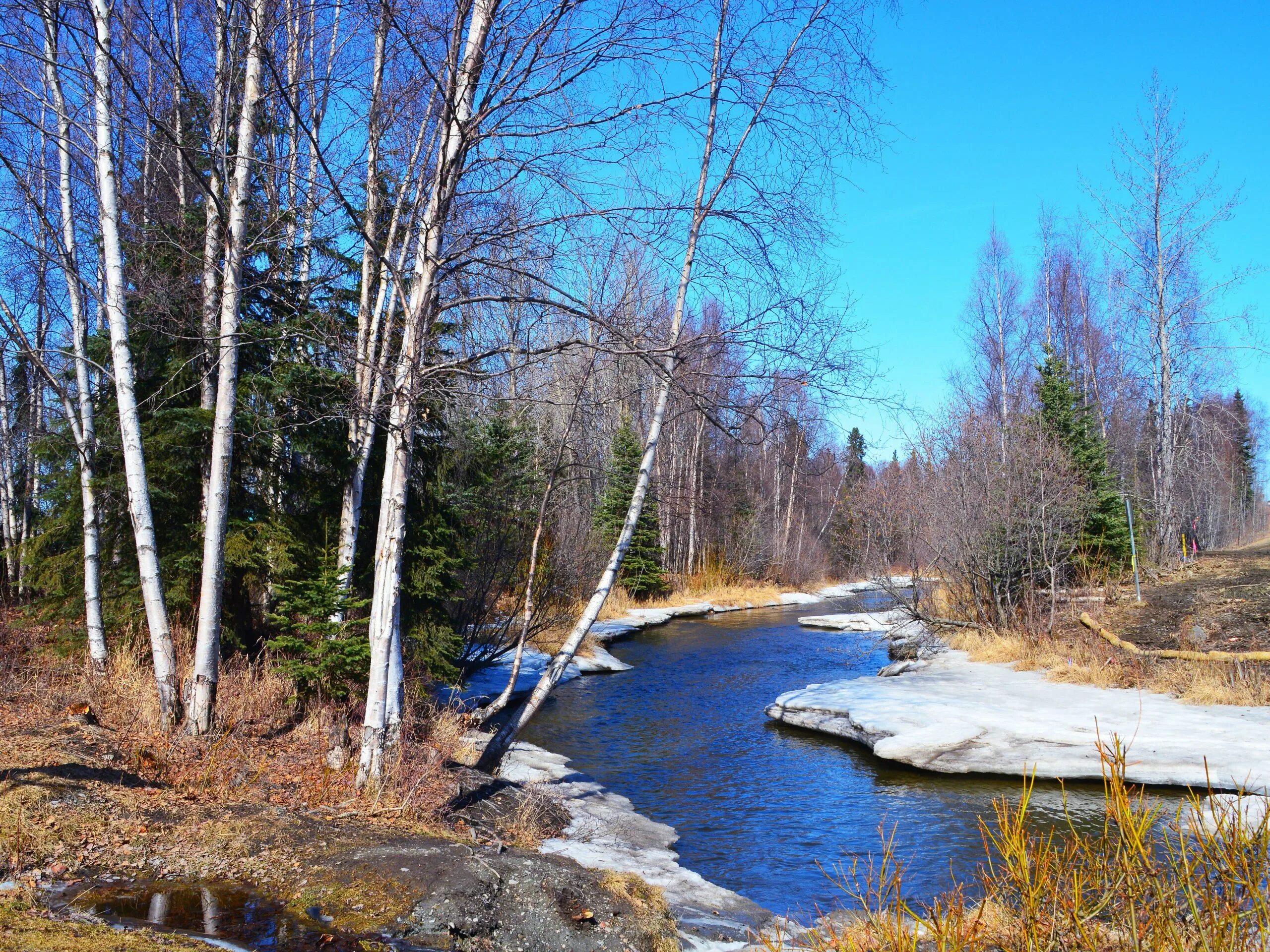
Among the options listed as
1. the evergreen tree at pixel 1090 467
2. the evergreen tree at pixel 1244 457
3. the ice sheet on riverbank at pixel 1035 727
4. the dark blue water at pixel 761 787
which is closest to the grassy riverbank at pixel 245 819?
the dark blue water at pixel 761 787

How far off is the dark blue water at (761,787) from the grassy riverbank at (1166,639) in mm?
3004

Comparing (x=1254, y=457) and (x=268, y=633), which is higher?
(x=1254, y=457)

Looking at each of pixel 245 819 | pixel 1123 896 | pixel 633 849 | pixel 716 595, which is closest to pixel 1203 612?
pixel 633 849

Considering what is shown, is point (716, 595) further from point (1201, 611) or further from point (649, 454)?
point (649, 454)

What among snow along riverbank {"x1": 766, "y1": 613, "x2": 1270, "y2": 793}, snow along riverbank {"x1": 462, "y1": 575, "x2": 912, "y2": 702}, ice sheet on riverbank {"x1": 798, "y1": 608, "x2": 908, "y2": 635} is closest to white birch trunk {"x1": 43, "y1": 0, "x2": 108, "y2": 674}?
snow along riverbank {"x1": 462, "y1": 575, "x2": 912, "y2": 702}

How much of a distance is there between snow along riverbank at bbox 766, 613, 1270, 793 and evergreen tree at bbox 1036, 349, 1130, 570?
659 cm

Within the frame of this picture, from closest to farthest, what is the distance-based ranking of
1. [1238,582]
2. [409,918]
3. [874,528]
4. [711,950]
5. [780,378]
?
[409,918] → [711,950] → [780,378] → [1238,582] → [874,528]

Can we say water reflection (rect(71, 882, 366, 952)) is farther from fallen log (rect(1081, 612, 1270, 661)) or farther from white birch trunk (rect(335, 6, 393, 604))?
fallen log (rect(1081, 612, 1270, 661))

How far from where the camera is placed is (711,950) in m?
5.36

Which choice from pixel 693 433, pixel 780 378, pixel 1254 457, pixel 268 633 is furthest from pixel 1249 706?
pixel 1254 457

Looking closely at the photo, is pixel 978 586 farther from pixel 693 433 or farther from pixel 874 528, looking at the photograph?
pixel 693 433

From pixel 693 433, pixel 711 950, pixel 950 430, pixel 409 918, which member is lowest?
pixel 711 950

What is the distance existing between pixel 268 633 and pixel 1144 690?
1188 centimetres

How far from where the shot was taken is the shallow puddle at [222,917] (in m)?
4.23
